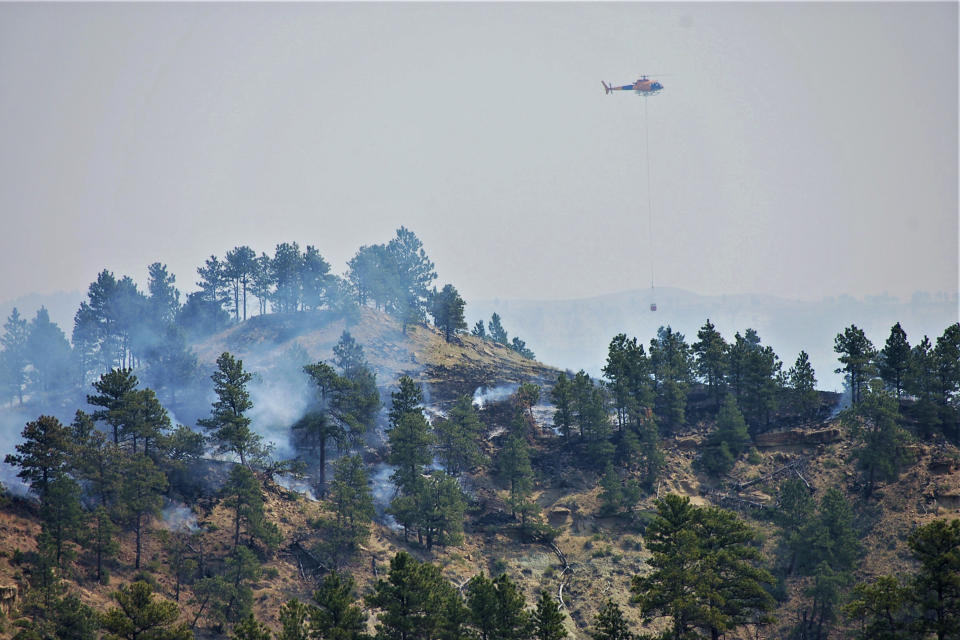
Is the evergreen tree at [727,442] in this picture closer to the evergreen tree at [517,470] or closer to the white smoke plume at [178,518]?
the evergreen tree at [517,470]

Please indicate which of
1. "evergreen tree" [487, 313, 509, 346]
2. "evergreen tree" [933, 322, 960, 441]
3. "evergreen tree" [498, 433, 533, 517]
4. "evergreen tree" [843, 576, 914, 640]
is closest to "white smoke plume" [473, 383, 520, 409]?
"evergreen tree" [498, 433, 533, 517]

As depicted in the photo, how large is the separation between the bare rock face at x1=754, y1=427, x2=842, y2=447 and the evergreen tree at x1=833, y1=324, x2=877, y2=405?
491 centimetres

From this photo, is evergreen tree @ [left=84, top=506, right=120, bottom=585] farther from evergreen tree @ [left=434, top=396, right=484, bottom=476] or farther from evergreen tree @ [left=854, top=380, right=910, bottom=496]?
evergreen tree @ [left=854, top=380, right=910, bottom=496]

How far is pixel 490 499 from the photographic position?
8769cm

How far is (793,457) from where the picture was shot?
8875 cm

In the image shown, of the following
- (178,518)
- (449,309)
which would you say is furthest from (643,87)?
(178,518)

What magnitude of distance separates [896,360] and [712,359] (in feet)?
71.4

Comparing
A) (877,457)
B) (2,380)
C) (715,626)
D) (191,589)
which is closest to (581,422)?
(877,457)

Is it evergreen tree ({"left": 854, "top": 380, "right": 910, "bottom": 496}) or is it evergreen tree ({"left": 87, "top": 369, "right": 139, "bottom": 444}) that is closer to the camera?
evergreen tree ({"left": 87, "top": 369, "right": 139, "bottom": 444})

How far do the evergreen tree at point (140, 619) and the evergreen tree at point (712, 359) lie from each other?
7473cm

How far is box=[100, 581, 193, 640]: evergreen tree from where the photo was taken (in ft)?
140

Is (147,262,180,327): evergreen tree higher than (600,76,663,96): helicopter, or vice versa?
(600,76,663,96): helicopter

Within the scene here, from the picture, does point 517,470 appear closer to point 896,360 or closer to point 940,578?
point 896,360

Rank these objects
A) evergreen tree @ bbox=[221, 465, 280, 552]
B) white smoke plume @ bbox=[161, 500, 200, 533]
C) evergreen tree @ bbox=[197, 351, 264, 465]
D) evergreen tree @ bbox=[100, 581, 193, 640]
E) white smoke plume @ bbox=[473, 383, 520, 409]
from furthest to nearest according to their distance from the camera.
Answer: white smoke plume @ bbox=[473, 383, 520, 409]
evergreen tree @ bbox=[197, 351, 264, 465]
white smoke plume @ bbox=[161, 500, 200, 533]
evergreen tree @ bbox=[221, 465, 280, 552]
evergreen tree @ bbox=[100, 581, 193, 640]
